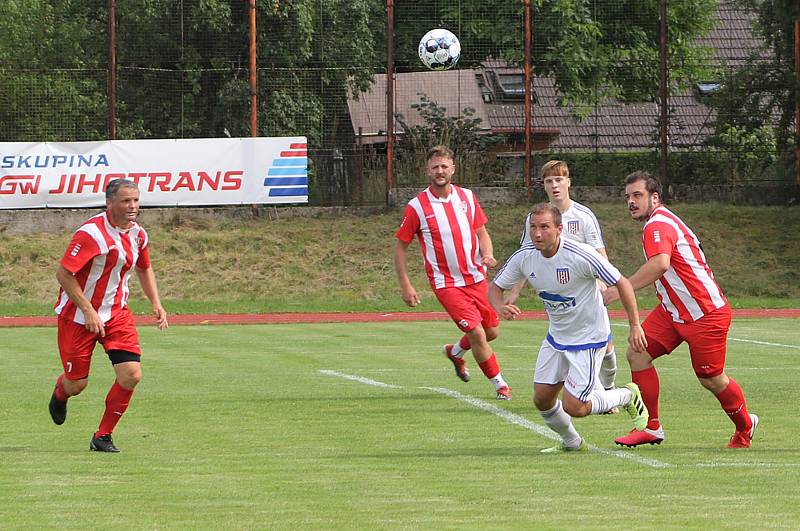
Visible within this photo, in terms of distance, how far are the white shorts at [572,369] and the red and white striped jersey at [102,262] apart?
2776 mm

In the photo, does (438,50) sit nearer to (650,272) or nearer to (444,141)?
(444,141)

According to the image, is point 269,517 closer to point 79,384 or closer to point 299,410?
point 79,384

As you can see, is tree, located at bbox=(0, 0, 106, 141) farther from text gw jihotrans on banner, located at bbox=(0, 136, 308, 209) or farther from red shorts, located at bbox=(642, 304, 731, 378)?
red shorts, located at bbox=(642, 304, 731, 378)

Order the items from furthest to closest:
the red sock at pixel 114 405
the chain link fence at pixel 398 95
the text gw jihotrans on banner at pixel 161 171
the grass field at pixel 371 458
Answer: the chain link fence at pixel 398 95 < the text gw jihotrans on banner at pixel 161 171 < the red sock at pixel 114 405 < the grass field at pixel 371 458

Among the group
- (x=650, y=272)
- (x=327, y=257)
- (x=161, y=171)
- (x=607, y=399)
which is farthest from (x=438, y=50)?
(x=607, y=399)

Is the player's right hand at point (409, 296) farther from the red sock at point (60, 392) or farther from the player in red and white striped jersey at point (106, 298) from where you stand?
the red sock at point (60, 392)

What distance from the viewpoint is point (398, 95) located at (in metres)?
31.1

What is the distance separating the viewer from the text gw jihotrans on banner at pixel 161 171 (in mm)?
29359

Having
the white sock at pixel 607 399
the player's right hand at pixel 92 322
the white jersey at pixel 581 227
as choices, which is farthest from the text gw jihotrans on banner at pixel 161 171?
the white sock at pixel 607 399

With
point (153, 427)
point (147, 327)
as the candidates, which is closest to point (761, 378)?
point (153, 427)

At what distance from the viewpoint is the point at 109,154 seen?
2936cm

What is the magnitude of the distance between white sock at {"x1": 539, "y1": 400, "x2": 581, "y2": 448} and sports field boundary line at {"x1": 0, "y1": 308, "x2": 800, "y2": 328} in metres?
14.1

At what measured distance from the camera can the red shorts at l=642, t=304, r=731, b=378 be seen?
9398 mm

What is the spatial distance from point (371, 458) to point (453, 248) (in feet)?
12.7
